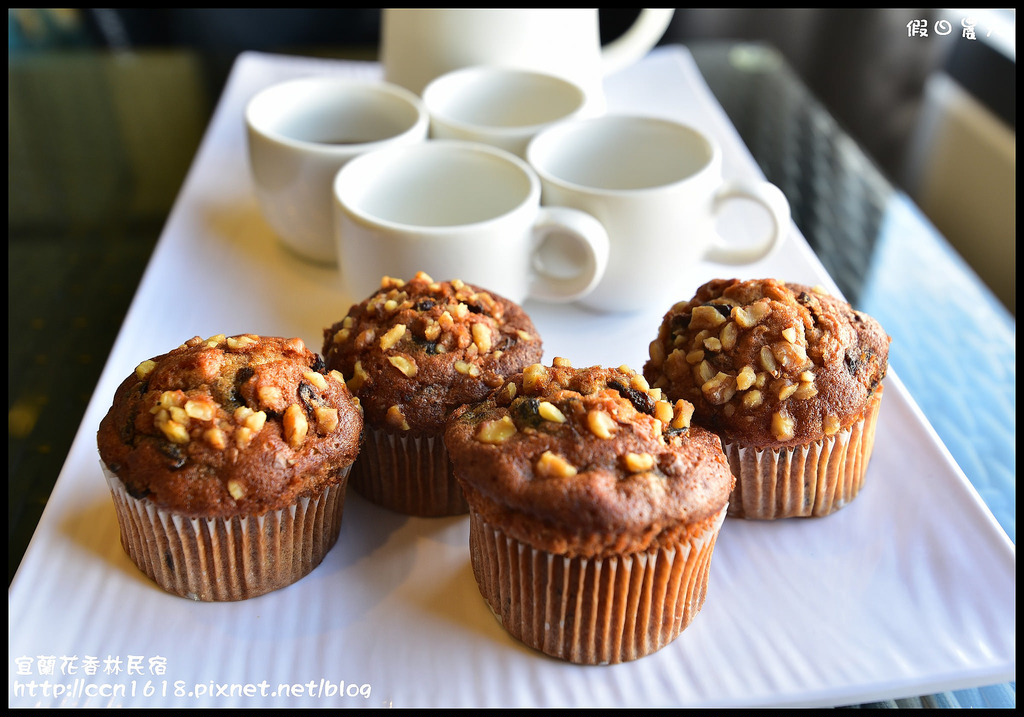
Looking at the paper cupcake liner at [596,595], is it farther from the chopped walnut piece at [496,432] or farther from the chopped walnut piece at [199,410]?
the chopped walnut piece at [199,410]

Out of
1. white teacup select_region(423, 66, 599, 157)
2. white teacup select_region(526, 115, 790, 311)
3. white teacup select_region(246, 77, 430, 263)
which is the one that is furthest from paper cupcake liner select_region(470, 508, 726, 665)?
white teacup select_region(423, 66, 599, 157)

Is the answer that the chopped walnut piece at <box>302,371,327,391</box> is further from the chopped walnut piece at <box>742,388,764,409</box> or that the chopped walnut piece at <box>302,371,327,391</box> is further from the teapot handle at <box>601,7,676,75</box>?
the teapot handle at <box>601,7,676,75</box>

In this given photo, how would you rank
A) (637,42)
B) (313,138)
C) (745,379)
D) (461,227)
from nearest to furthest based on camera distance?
(745,379), (461,227), (313,138), (637,42)

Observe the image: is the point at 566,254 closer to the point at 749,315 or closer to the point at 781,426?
the point at 749,315

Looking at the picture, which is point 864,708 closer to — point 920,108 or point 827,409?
point 827,409

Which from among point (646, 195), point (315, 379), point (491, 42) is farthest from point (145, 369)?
point (491, 42)

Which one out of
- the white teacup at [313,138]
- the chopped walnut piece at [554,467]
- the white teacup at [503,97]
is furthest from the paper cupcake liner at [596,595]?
the white teacup at [503,97]
